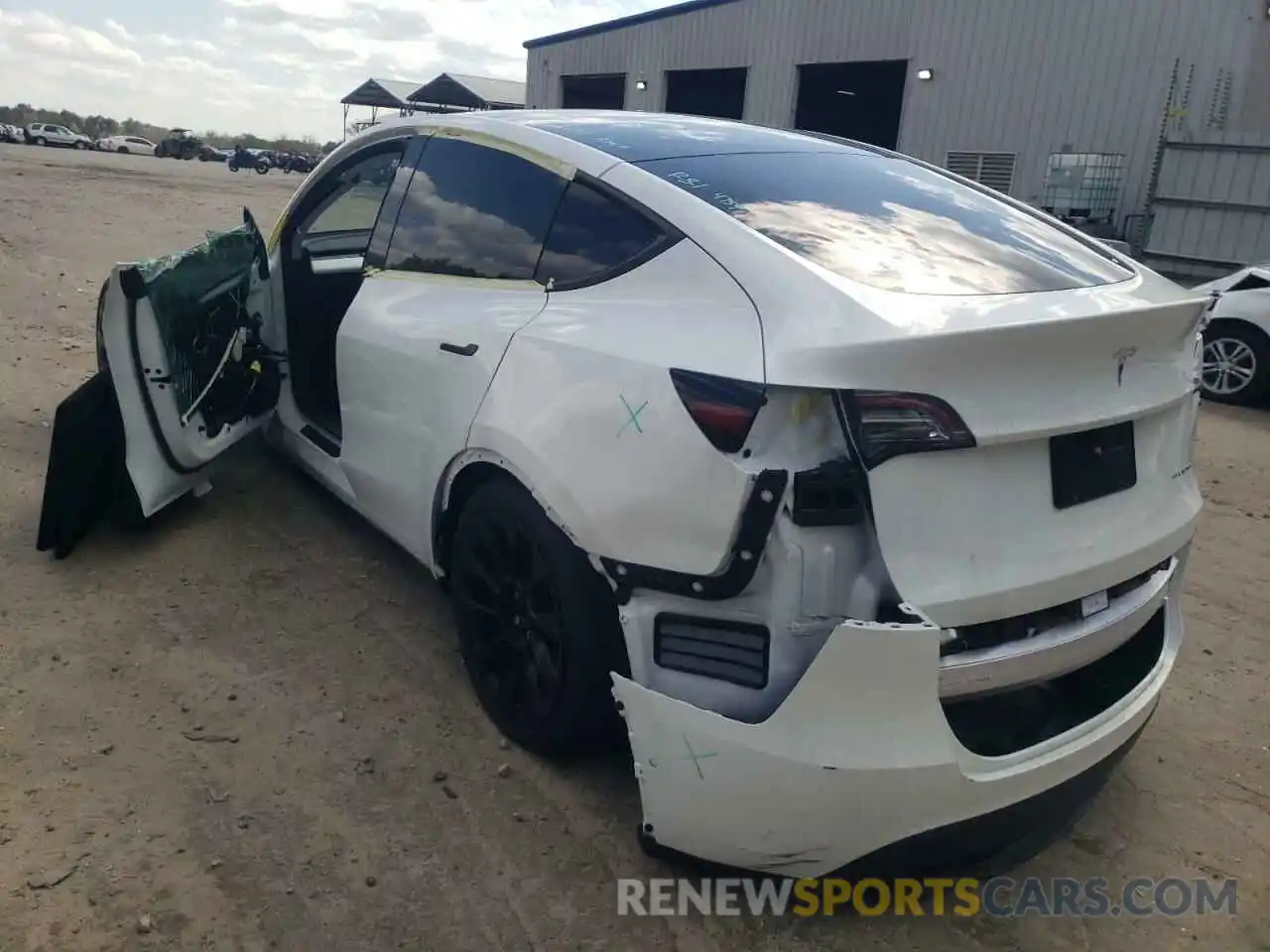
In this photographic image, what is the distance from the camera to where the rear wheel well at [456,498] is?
268 centimetres

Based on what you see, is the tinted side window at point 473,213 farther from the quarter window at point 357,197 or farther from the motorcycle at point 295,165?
the motorcycle at point 295,165

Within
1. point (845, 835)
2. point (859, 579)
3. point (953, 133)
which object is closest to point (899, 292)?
point (859, 579)

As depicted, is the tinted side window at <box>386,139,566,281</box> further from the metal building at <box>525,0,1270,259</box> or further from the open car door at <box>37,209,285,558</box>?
the metal building at <box>525,0,1270,259</box>

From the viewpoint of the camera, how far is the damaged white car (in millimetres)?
1945

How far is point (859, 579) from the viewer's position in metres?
1.98

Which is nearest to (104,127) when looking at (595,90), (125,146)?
(125,146)

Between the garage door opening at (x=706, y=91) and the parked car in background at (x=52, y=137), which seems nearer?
the garage door opening at (x=706, y=91)

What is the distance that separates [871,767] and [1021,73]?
53.3 ft

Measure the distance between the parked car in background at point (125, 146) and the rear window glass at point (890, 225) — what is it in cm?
6402

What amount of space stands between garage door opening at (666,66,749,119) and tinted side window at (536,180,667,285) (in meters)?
19.9

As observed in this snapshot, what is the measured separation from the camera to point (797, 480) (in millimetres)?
1949

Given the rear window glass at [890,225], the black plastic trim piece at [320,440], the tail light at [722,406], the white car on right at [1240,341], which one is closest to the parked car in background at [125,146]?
the white car on right at [1240,341]

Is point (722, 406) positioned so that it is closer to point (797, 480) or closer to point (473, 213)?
point (797, 480)

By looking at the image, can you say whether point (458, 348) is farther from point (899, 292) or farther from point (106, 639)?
point (106, 639)
